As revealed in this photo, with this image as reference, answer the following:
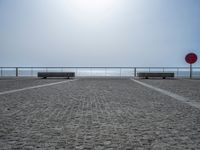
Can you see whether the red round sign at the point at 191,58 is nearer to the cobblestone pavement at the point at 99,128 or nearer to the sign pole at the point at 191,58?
the sign pole at the point at 191,58

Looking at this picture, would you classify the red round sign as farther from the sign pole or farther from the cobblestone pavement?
the cobblestone pavement

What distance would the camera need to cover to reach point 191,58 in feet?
89.4

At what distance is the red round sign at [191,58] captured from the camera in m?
27.1

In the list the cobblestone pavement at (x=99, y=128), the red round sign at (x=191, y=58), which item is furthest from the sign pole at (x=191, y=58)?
the cobblestone pavement at (x=99, y=128)

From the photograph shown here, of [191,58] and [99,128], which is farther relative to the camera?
[191,58]

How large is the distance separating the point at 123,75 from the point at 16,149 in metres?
30.1

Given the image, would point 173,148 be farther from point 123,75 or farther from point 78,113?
point 123,75

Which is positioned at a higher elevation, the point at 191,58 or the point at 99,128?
the point at 191,58

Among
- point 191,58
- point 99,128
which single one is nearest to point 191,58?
point 191,58

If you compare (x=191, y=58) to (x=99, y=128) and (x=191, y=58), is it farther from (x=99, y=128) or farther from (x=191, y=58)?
(x=99, y=128)

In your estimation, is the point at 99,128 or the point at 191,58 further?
the point at 191,58

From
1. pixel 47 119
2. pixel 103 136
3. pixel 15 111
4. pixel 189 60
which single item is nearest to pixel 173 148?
pixel 103 136

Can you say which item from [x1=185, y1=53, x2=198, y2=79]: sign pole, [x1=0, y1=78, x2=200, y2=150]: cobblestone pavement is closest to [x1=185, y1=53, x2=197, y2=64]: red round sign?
[x1=185, y1=53, x2=198, y2=79]: sign pole

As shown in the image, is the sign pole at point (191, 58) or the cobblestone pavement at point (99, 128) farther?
the sign pole at point (191, 58)
